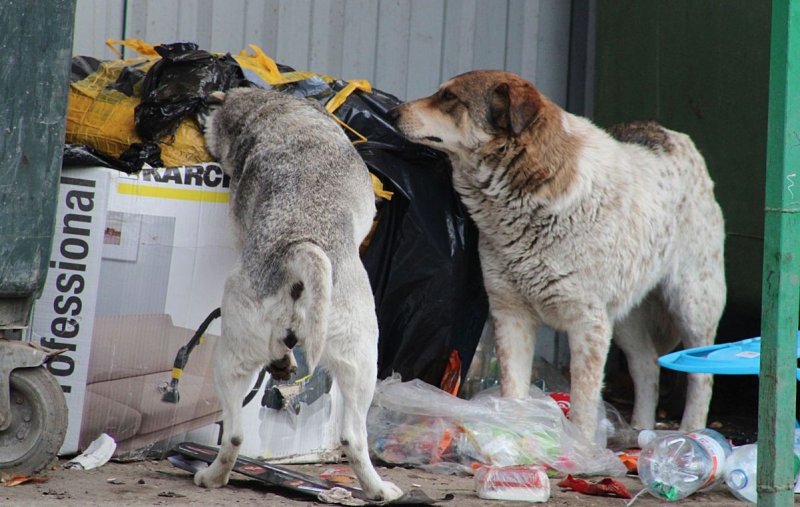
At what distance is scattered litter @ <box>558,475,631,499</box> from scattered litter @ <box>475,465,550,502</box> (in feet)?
0.73

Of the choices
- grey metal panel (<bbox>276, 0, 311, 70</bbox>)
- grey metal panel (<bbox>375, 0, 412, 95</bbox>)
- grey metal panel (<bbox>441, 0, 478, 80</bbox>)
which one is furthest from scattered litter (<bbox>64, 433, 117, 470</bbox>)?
grey metal panel (<bbox>441, 0, 478, 80</bbox>)

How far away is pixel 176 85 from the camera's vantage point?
161 inches

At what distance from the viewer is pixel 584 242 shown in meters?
4.44

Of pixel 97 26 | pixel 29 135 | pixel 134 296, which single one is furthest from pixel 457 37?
pixel 29 135

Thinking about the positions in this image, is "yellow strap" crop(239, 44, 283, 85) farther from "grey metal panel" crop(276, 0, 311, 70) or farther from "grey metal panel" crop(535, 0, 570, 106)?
"grey metal panel" crop(535, 0, 570, 106)

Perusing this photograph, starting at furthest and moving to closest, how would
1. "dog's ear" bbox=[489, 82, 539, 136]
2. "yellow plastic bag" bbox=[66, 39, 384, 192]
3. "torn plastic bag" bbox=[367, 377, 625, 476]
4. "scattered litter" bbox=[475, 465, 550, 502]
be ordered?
"dog's ear" bbox=[489, 82, 539, 136]
"torn plastic bag" bbox=[367, 377, 625, 476]
"yellow plastic bag" bbox=[66, 39, 384, 192]
"scattered litter" bbox=[475, 465, 550, 502]

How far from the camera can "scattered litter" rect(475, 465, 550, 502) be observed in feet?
12.3

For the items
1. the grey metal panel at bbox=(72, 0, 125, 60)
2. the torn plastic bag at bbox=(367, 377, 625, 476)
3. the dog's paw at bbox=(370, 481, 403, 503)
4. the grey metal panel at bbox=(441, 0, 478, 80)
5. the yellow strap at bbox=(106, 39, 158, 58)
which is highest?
the grey metal panel at bbox=(441, 0, 478, 80)

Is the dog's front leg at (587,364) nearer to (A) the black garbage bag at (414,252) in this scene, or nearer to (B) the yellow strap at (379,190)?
(A) the black garbage bag at (414,252)

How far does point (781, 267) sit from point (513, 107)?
1607mm

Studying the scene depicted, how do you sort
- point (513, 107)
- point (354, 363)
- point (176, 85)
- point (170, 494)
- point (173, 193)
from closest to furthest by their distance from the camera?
point (354, 363)
point (170, 494)
point (173, 193)
point (176, 85)
point (513, 107)

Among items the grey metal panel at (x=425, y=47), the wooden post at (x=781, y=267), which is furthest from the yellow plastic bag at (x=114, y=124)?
the wooden post at (x=781, y=267)

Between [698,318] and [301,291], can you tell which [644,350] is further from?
[301,291]

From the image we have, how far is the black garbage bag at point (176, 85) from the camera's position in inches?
159
